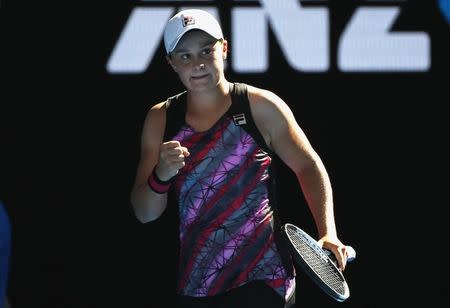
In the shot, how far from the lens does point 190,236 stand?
14.7 ft

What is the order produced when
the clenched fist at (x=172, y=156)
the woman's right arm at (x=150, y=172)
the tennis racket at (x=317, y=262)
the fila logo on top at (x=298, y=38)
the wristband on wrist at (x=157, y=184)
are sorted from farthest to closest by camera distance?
the fila logo on top at (x=298, y=38) < the woman's right arm at (x=150, y=172) < the wristband on wrist at (x=157, y=184) < the clenched fist at (x=172, y=156) < the tennis racket at (x=317, y=262)

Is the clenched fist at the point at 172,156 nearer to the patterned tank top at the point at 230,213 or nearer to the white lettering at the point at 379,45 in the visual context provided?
the patterned tank top at the point at 230,213

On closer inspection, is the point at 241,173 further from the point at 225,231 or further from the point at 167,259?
the point at 167,259

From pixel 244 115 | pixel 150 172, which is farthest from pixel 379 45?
pixel 150 172

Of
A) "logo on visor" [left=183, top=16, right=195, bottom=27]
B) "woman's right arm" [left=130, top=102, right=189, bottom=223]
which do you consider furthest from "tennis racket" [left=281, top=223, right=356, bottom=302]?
"logo on visor" [left=183, top=16, right=195, bottom=27]

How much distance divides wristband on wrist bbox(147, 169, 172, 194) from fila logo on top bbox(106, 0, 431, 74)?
1.39 m

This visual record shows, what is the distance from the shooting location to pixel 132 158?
583 cm

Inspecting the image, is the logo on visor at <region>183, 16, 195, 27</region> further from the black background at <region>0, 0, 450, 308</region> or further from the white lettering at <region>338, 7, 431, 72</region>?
the white lettering at <region>338, 7, 431, 72</region>

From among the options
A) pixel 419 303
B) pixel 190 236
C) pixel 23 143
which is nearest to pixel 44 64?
pixel 23 143

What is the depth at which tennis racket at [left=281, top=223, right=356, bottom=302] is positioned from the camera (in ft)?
13.3

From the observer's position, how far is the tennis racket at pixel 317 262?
13.3 feet

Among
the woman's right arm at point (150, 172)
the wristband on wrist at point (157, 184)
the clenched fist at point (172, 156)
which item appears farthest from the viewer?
the woman's right arm at point (150, 172)

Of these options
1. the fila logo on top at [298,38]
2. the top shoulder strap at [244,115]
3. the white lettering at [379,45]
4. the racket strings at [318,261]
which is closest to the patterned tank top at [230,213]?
the top shoulder strap at [244,115]

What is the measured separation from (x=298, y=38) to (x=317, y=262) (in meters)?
1.88
